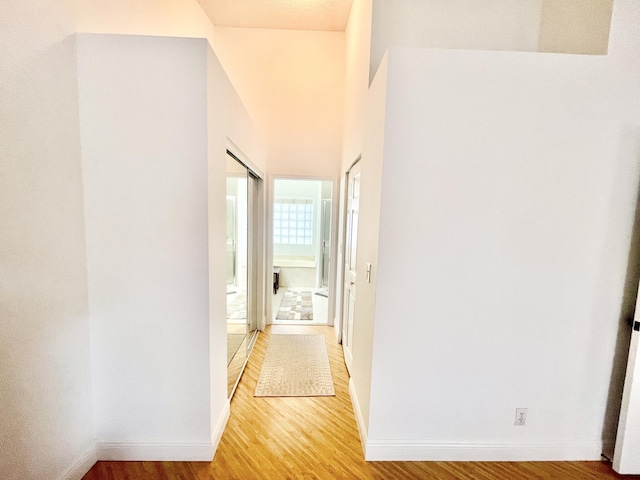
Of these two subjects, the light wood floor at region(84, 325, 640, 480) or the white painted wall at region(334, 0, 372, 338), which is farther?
the white painted wall at region(334, 0, 372, 338)

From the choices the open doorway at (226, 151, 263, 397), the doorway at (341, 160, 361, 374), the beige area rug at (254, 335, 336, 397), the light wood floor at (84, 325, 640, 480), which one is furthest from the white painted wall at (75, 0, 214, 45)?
the beige area rug at (254, 335, 336, 397)

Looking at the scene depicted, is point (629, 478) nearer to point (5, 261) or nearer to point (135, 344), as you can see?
point (135, 344)

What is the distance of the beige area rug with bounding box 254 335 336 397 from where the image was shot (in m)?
2.36

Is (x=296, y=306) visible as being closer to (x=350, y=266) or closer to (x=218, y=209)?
(x=350, y=266)

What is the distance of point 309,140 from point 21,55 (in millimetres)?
2734

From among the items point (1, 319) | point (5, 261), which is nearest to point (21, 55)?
point (5, 261)

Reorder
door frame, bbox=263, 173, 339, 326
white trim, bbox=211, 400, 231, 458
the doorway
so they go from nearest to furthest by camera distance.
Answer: white trim, bbox=211, 400, 231, 458
the doorway
door frame, bbox=263, 173, 339, 326

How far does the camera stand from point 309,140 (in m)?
3.63

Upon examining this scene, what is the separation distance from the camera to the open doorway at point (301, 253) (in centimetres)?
442

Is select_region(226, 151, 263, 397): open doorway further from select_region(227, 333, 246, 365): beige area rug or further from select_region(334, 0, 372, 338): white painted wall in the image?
select_region(334, 0, 372, 338): white painted wall

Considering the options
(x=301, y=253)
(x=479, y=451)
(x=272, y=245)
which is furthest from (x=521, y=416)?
(x=301, y=253)

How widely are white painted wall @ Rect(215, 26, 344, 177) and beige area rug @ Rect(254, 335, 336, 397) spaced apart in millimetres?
2089

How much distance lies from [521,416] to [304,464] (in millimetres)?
1321

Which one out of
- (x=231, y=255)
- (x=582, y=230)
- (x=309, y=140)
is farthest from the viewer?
(x=309, y=140)
